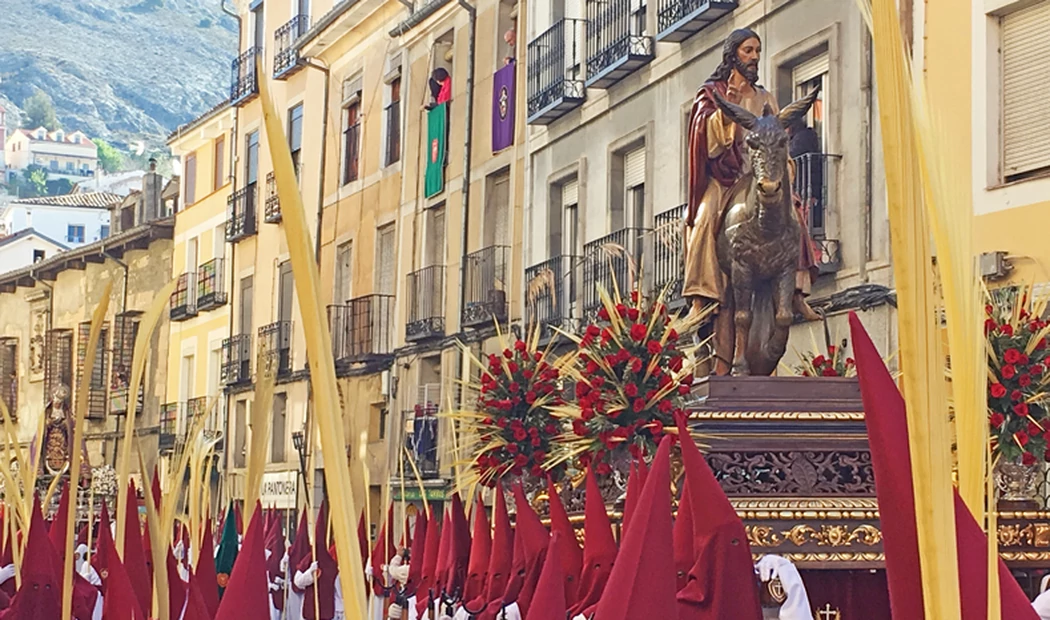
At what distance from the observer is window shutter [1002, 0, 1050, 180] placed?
12.5 metres

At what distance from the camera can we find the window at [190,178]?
125 feet

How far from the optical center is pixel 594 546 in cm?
611

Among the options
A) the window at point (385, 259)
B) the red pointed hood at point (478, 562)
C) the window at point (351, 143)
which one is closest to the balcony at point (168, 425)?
the window at point (351, 143)

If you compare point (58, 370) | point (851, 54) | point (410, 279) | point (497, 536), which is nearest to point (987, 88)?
point (851, 54)

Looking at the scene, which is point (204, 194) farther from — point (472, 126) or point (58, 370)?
point (472, 126)

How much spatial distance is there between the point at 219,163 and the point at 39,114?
14384 centimetres

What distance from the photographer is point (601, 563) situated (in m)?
6.07

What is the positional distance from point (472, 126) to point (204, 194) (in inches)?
563

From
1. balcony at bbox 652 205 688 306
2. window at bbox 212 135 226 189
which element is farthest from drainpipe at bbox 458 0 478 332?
window at bbox 212 135 226 189

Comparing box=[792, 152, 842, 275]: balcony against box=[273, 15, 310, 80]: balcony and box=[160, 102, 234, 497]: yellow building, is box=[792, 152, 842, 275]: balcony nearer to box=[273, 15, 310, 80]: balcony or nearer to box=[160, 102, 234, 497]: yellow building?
box=[273, 15, 310, 80]: balcony

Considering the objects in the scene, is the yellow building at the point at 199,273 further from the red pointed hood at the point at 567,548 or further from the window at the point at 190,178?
the red pointed hood at the point at 567,548

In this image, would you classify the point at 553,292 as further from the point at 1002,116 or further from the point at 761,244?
the point at 761,244

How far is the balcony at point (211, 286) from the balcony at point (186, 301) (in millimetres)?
290

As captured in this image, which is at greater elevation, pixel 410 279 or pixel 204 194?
pixel 204 194
